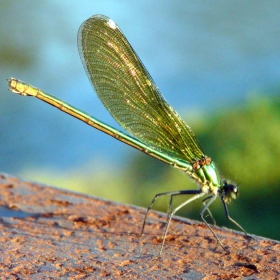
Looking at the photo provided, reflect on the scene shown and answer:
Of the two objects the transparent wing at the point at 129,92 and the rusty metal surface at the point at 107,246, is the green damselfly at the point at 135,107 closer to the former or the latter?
the transparent wing at the point at 129,92

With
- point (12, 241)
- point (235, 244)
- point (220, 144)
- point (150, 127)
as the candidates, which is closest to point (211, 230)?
point (235, 244)

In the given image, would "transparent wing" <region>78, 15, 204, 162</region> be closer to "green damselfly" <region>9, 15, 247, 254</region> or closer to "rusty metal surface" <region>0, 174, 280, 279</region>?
"green damselfly" <region>9, 15, 247, 254</region>

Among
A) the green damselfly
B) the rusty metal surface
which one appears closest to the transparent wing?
the green damselfly

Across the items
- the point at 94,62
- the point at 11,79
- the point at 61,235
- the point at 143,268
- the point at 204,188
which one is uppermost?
the point at 94,62

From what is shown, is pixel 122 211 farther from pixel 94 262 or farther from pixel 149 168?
pixel 149 168

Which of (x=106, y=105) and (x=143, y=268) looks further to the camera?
(x=106, y=105)

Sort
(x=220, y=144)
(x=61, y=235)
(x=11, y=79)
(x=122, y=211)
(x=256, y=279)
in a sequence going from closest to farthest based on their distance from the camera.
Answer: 1. (x=256, y=279)
2. (x=61, y=235)
3. (x=122, y=211)
4. (x=11, y=79)
5. (x=220, y=144)

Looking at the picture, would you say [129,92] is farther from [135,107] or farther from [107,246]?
[107,246]
